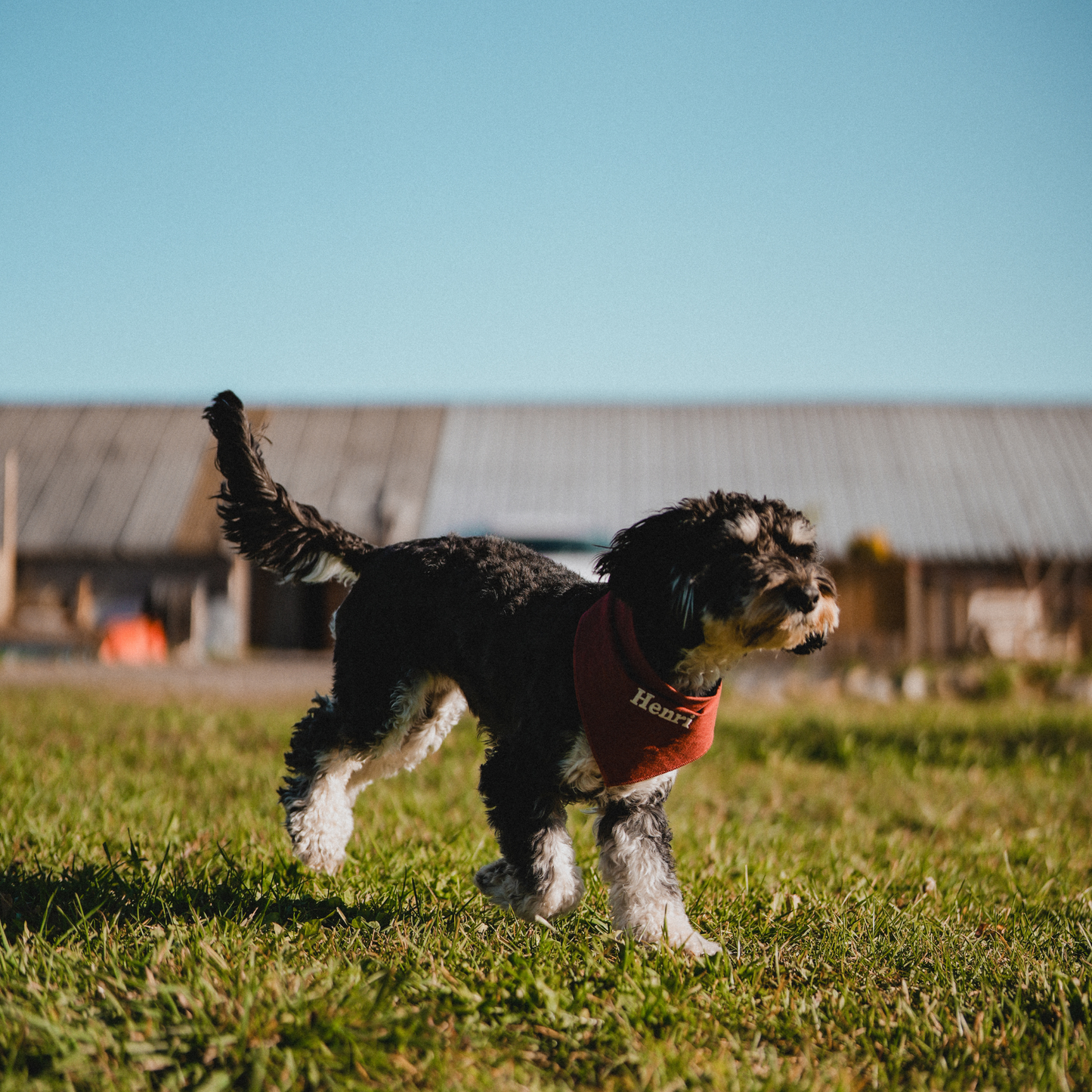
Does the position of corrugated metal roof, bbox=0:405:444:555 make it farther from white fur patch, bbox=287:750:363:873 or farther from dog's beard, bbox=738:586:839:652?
dog's beard, bbox=738:586:839:652

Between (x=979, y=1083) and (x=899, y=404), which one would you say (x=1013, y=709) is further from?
(x=899, y=404)

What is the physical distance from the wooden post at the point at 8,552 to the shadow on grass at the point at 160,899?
20.4 meters

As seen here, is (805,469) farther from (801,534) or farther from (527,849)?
(527,849)

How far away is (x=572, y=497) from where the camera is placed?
76.1 feet

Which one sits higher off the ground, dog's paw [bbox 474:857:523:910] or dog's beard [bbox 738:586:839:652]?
dog's beard [bbox 738:586:839:652]

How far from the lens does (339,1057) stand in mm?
2301

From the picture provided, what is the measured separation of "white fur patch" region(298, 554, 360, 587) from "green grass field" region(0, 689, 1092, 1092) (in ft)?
3.95

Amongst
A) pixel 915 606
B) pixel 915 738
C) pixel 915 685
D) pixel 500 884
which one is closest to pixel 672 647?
pixel 500 884

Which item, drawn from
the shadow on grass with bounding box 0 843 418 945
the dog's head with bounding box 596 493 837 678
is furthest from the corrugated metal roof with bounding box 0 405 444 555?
the dog's head with bounding box 596 493 837 678

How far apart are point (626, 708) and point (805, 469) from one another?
22038 millimetres

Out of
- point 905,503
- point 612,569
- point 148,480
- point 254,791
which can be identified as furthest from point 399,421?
point 612,569

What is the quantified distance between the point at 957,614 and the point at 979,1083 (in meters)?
21.2

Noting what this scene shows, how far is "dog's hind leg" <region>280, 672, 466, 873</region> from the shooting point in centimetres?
394

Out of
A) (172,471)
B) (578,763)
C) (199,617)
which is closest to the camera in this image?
(578,763)
